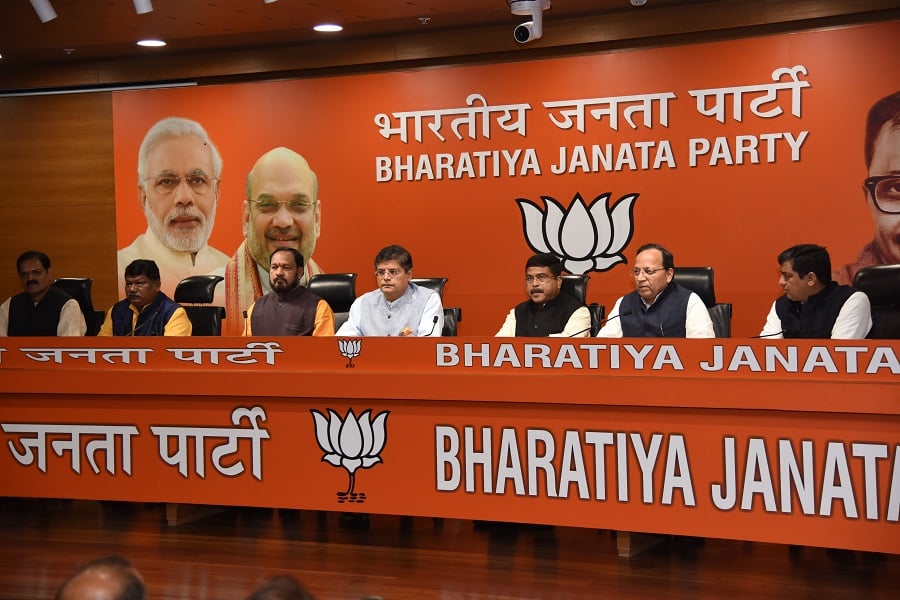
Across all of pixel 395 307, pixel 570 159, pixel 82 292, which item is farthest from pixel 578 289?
pixel 82 292

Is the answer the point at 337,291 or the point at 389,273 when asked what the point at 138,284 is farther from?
the point at 389,273

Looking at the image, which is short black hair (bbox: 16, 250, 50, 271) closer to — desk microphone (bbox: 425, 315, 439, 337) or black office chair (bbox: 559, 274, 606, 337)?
desk microphone (bbox: 425, 315, 439, 337)

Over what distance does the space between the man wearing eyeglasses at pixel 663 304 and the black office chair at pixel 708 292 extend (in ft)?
0.76

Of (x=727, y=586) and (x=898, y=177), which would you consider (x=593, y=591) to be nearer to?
(x=727, y=586)

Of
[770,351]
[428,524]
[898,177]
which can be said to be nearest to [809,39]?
[898,177]

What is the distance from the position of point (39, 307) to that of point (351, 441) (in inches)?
93.0

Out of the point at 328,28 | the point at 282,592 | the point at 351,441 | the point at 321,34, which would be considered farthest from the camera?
the point at 321,34

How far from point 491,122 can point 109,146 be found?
2.69 meters

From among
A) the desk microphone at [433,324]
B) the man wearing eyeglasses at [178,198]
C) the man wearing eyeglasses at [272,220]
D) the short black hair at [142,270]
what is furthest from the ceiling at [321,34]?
the desk microphone at [433,324]

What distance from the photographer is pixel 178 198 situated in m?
6.56

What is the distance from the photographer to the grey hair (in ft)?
21.2

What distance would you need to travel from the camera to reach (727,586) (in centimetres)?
301

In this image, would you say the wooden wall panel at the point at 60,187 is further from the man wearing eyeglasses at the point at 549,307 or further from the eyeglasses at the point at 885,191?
the eyeglasses at the point at 885,191

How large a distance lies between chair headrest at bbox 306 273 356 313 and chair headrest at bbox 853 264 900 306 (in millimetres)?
2288
